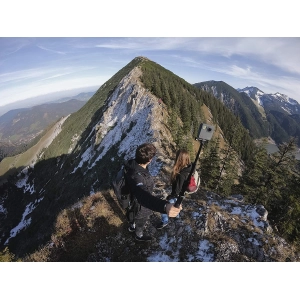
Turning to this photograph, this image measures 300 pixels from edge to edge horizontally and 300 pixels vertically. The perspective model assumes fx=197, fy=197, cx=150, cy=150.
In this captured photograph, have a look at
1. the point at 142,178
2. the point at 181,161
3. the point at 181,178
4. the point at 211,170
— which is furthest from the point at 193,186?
the point at 211,170

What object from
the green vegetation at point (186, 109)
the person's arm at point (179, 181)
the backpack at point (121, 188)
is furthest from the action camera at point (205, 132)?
the green vegetation at point (186, 109)

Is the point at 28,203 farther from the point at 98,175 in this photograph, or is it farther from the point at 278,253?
the point at 278,253

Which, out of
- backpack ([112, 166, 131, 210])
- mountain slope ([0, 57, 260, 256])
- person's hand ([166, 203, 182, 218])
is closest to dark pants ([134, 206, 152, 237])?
backpack ([112, 166, 131, 210])

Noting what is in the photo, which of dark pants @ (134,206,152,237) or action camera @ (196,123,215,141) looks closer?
action camera @ (196,123,215,141)

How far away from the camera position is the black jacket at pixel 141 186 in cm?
356

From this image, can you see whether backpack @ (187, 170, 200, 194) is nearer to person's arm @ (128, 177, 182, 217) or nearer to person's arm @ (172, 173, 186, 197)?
person's arm @ (172, 173, 186, 197)

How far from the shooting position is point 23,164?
129250 millimetres

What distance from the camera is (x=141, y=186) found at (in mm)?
4070

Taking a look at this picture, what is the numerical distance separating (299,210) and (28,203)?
90.9 metres

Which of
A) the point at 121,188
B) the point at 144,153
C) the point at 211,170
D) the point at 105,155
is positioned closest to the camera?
the point at 144,153

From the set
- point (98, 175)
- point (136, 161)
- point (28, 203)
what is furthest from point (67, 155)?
point (136, 161)

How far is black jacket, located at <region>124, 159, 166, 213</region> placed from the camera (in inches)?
140

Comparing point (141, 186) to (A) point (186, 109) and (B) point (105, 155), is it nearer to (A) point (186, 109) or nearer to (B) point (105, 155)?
(B) point (105, 155)

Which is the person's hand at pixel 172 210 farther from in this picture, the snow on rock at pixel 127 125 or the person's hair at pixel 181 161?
the snow on rock at pixel 127 125
